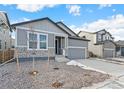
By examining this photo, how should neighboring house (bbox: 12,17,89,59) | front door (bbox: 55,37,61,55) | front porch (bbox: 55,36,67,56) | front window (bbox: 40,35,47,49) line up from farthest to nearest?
front door (bbox: 55,37,61,55)
front porch (bbox: 55,36,67,56)
front window (bbox: 40,35,47,49)
neighboring house (bbox: 12,17,89,59)

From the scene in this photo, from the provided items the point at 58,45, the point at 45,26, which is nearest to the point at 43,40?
the point at 45,26

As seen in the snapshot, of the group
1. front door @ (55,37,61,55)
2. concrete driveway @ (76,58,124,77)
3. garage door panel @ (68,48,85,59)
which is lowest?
concrete driveway @ (76,58,124,77)

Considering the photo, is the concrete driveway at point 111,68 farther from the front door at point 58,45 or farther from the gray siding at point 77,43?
the gray siding at point 77,43

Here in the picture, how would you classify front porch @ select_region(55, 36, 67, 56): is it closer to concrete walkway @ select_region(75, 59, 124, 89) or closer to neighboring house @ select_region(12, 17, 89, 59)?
neighboring house @ select_region(12, 17, 89, 59)

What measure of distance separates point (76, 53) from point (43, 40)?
711 cm

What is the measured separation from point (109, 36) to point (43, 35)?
77.0 feet

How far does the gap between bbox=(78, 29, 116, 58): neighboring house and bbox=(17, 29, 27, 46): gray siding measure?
59.5 feet

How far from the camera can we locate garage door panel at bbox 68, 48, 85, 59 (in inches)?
815

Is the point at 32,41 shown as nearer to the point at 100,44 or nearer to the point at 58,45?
the point at 58,45

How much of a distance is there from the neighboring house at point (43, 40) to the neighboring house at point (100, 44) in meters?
8.82

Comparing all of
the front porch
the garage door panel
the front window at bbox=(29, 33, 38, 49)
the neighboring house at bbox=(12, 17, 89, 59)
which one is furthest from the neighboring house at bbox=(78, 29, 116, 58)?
the front window at bbox=(29, 33, 38, 49)

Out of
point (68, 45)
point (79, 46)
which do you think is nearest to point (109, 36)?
point (79, 46)
